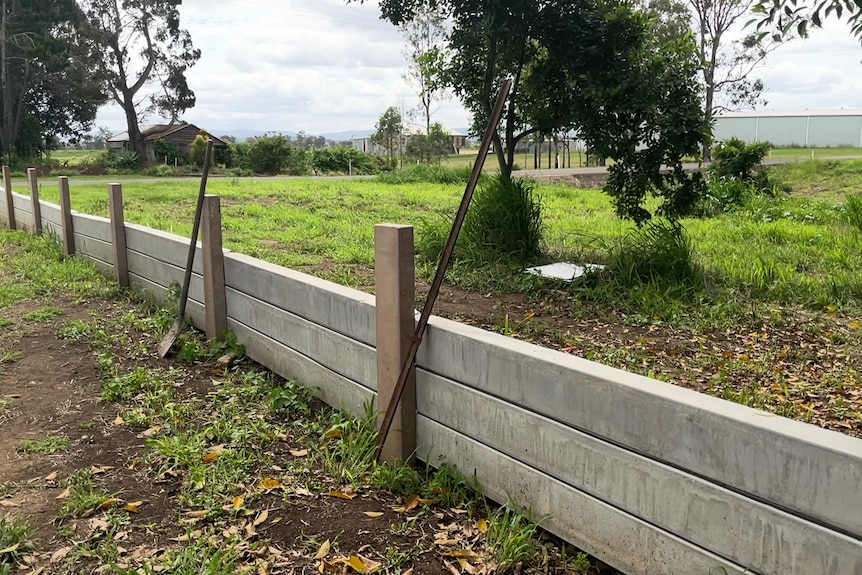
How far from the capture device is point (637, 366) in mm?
4414

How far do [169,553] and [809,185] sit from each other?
19838mm

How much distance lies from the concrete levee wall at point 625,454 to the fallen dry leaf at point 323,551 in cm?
65

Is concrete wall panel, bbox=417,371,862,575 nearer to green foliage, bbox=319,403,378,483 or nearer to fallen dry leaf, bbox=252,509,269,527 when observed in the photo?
green foliage, bbox=319,403,378,483

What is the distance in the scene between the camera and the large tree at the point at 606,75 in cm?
667

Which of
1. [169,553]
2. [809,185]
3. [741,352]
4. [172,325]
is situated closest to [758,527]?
[169,553]

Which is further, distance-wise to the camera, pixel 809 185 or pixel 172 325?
pixel 809 185

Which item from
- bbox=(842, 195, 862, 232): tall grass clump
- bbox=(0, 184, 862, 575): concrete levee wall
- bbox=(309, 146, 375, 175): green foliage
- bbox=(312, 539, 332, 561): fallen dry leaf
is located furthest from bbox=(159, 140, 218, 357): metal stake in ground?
bbox=(309, 146, 375, 175): green foliage

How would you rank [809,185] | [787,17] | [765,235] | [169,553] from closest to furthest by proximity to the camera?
[169,553] → [787,17] → [765,235] → [809,185]

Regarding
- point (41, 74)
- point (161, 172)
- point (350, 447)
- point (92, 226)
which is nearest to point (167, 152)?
point (41, 74)

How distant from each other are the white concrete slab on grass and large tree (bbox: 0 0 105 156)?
105ft

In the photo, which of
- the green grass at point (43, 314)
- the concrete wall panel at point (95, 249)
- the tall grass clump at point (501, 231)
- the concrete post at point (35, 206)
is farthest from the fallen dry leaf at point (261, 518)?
the concrete post at point (35, 206)

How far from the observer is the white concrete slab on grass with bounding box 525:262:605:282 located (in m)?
6.57

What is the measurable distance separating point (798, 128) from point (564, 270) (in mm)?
43259

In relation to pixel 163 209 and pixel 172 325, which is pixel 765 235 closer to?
pixel 172 325
